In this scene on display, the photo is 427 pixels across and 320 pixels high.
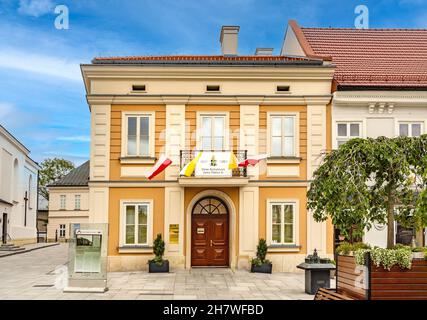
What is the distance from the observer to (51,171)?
207 feet

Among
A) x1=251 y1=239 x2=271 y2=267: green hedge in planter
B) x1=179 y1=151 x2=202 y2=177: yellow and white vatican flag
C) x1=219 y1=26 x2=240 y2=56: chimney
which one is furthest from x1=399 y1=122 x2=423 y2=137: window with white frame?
x1=219 y1=26 x2=240 y2=56: chimney

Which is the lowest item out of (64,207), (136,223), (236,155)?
(136,223)

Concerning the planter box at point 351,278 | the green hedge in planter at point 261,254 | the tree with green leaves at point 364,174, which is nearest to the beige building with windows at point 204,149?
the green hedge in planter at point 261,254

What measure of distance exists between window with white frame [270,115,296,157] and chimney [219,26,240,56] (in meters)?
4.72

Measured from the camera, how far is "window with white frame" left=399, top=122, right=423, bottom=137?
65.4 ft

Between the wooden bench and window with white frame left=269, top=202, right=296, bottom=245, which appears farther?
window with white frame left=269, top=202, right=296, bottom=245

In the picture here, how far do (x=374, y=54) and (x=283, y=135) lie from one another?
20.1 feet

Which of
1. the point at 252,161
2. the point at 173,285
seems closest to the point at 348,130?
the point at 252,161

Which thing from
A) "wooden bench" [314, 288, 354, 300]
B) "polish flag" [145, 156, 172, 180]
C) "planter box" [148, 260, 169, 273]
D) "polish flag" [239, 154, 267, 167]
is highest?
"polish flag" [239, 154, 267, 167]

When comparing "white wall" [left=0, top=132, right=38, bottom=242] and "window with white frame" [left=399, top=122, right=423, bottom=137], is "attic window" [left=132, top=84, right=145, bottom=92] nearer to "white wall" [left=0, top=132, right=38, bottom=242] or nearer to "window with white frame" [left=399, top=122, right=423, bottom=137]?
"window with white frame" [left=399, top=122, right=423, bottom=137]

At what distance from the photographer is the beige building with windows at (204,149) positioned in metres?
19.4

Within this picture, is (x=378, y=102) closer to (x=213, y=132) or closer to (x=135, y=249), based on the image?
(x=213, y=132)

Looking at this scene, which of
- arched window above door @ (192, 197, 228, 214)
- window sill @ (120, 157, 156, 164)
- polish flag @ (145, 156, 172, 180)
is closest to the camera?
polish flag @ (145, 156, 172, 180)
